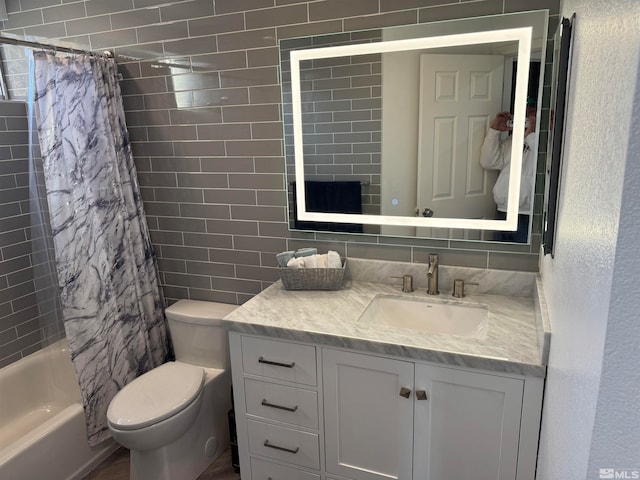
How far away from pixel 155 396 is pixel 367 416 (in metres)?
0.96

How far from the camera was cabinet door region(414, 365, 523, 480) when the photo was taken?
1.45m

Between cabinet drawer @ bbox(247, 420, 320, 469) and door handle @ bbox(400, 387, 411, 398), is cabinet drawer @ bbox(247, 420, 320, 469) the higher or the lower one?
the lower one

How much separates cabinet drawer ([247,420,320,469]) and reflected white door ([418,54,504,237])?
1.08 meters

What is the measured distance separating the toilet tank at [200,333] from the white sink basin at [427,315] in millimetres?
825

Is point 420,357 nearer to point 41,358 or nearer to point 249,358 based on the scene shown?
point 249,358

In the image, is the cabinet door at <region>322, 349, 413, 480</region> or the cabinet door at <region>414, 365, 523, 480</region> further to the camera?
the cabinet door at <region>322, 349, 413, 480</region>

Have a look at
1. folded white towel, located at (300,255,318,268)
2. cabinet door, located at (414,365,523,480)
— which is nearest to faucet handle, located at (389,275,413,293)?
folded white towel, located at (300,255,318,268)

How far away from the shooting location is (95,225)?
215 centimetres

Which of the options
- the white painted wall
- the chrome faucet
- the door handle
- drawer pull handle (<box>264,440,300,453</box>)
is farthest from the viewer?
the chrome faucet

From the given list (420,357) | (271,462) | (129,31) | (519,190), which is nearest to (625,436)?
(420,357)

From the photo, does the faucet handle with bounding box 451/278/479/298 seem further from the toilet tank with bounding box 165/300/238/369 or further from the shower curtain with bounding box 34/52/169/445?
the shower curtain with bounding box 34/52/169/445

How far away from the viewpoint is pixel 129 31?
7.55 ft
